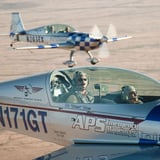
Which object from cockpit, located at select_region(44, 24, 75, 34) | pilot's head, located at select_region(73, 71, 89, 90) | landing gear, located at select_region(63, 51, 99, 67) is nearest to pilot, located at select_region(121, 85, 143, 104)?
pilot's head, located at select_region(73, 71, 89, 90)

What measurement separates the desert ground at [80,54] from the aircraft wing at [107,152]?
7.39 ft

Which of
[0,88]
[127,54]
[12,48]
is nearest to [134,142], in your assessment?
[0,88]

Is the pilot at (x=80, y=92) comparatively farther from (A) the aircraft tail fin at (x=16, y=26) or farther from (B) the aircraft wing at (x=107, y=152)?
(A) the aircraft tail fin at (x=16, y=26)

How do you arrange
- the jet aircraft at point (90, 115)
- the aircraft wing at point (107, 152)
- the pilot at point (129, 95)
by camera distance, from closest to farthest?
the aircraft wing at point (107, 152) < the jet aircraft at point (90, 115) < the pilot at point (129, 95)

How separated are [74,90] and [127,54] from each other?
47.7 feet

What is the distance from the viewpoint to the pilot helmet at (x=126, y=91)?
8.12m

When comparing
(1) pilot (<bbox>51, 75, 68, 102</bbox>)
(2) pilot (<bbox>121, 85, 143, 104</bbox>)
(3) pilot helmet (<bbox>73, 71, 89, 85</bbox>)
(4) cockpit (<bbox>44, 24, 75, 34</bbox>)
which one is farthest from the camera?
(4) cockpit (<bbox>44, 24, 75, 34</bbox>)

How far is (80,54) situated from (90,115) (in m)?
15.7

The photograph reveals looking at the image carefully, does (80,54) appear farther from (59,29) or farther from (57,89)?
(57,89)

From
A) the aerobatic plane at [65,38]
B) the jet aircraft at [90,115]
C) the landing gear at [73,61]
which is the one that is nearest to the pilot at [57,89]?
the jet aircraft at [90,115]

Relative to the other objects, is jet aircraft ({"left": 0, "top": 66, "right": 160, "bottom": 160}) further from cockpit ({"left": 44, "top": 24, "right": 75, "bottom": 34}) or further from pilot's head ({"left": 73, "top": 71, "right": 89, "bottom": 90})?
cockpit ({"left": 44, "top": 24, "right": 75, "bottom": 34})

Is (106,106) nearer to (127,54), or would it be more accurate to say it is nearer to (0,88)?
(0,88)

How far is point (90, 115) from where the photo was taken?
810 cm

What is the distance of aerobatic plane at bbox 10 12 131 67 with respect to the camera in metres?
23.2
